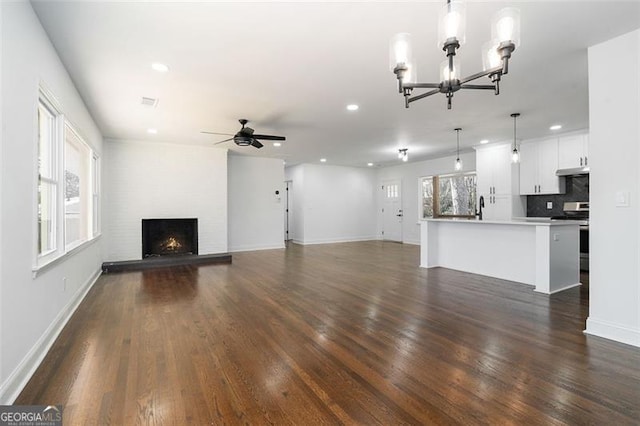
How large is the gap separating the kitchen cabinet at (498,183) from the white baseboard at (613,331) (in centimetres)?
447

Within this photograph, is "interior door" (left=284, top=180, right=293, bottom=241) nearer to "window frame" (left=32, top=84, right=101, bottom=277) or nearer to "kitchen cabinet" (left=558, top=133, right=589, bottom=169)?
"window frame" (left=32, top=84, right=101, bottom=277)

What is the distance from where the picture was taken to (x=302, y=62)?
309cm

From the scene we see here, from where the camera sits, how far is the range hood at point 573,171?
579 cm

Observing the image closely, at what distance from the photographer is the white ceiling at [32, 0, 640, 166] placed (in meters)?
2.33

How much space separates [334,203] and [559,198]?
592cm

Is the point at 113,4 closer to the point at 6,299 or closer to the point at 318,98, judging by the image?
the point at 6,299

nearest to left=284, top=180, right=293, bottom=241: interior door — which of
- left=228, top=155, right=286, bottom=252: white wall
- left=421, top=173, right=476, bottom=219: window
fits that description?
left=228, top=155, right=286, bottom=252: white wall

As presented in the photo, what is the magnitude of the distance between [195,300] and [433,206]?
24.7 ft

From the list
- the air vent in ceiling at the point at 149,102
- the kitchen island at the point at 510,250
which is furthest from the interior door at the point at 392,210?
the air vent in ceiling at the point at 149,102

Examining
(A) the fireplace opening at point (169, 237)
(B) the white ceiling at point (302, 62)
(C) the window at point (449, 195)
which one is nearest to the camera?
(B) the white ceiling at point (302, 62)

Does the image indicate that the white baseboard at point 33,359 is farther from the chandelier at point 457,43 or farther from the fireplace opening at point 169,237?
the fireplace opening at point 169,237

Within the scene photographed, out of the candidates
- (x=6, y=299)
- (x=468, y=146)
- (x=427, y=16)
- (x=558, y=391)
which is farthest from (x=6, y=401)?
(x=468, y=146)

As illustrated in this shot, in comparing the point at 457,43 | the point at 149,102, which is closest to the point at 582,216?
the point at 457,43

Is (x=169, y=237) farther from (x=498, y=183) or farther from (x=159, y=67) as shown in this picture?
(x=498, y=183)
